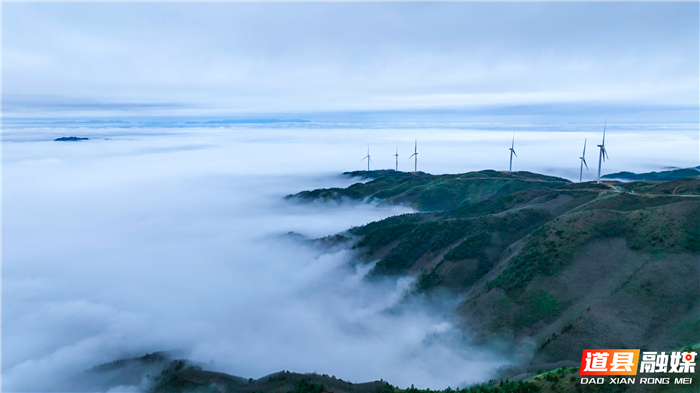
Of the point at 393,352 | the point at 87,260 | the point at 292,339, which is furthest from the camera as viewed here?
the point at 87,260

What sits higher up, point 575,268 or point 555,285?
point 575,268

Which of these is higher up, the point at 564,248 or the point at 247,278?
the point at 564,248

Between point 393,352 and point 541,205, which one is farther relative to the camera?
point 541,205

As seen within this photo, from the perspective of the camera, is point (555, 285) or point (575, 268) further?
point (575, 268)

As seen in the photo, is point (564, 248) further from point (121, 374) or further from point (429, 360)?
point (121, 374)

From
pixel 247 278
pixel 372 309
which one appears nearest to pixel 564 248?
pixel 372 309

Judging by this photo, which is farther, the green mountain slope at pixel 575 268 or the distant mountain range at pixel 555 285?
the green mountain slope at pixel 575 268

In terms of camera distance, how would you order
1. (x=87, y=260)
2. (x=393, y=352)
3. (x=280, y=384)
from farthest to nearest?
1. (x=87, y=260)
2. (x=393, y=352)
3. (x=280, y=384)

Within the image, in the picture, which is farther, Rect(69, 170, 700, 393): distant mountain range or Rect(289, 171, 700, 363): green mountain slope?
Rect(289, 171, 700, 363): green mountain slope

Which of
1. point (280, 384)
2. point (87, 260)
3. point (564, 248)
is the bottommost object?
point (87, 260)

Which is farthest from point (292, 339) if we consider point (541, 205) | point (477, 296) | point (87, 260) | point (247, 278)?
point (87, 260)
